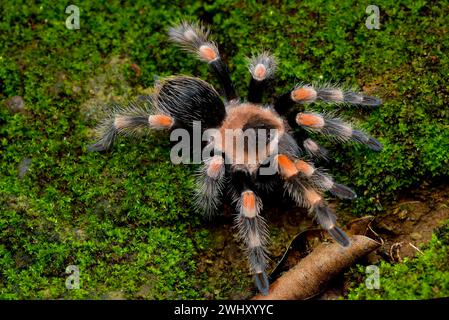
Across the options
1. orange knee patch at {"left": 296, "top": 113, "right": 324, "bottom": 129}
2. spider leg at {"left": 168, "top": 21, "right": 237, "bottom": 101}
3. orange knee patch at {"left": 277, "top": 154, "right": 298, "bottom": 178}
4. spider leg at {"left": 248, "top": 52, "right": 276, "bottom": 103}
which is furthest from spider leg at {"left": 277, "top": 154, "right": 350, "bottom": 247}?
spider leg at {"left": 168, "top": 21, "right": 237, "bottom": 101}

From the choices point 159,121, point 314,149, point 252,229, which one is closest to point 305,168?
point 314,149

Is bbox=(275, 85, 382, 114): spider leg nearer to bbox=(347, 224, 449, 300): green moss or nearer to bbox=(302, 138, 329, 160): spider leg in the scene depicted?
bbox=(302, 138, 329, 160): spider leg

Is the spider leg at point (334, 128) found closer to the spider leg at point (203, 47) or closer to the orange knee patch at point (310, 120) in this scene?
the orange knee patch at point (310, 120)

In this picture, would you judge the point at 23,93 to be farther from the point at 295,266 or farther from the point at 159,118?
the point at 295,266


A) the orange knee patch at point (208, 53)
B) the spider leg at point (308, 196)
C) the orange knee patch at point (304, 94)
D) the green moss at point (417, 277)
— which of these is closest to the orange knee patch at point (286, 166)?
the spider leg at point (308, 196)

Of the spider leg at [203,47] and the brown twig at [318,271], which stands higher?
the spider leg at [203,47]

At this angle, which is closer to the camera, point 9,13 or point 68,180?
point 68,180
